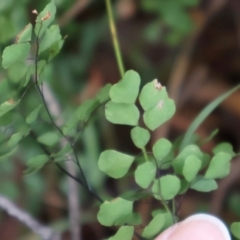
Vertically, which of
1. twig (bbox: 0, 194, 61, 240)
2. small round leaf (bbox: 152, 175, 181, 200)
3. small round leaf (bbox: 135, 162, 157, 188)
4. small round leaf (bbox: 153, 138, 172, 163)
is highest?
small round leaf (bbox: 153, 138, 172, 163)

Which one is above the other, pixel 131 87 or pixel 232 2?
pixel 131 87

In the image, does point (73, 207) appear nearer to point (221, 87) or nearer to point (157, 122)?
point (157, 122)

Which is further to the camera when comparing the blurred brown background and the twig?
the blurred brown background

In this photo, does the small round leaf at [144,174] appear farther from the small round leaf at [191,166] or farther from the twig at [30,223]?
the twig at [30,223]

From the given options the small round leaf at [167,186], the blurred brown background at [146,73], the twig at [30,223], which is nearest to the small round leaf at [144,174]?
the small round leaf at [167,186]

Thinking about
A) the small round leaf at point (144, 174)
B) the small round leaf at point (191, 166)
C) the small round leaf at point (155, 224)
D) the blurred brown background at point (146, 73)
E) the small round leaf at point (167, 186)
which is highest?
the small round leaf at point (144, 174)

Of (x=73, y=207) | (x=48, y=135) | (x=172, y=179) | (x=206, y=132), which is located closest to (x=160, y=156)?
(x=172, y=179)

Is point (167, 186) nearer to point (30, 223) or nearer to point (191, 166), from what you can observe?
point (191, 166)

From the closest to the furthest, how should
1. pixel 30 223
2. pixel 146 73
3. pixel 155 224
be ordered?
pixel 155 224, pixel 30 223, pixel 146 73

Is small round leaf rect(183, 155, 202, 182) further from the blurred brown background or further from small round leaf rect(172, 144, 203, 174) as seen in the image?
the blurred brown background

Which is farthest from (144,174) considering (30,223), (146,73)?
(146,73)

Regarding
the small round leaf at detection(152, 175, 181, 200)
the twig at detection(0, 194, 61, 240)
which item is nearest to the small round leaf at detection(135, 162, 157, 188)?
the small round leaf at detection(152, 175, 181, 200)
